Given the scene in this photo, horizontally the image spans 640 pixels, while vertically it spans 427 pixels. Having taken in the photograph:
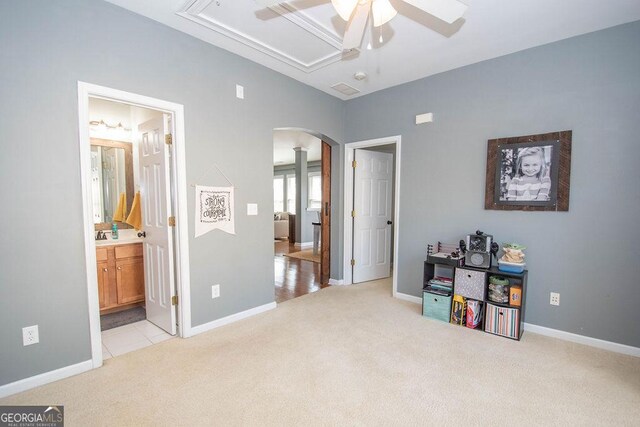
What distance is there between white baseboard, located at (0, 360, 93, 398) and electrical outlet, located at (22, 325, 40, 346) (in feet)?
0.80

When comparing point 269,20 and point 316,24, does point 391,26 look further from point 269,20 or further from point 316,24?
point 269,20

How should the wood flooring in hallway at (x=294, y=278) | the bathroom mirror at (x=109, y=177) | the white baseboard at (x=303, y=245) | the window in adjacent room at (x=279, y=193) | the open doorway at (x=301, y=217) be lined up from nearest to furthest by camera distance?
the bathroom mirror at (x=109, y=177), the wood flooring in hallway at (x=294, y=278), the open doorway at (x=301, y=217), the white baseboard at (x=303, y=245), the window in adjacent room at (x=279, y=193)

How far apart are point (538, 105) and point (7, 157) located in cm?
423

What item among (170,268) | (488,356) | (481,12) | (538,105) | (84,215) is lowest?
(488,356)

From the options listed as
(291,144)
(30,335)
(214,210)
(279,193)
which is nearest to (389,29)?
(214,210)

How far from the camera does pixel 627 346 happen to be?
7.71 ft

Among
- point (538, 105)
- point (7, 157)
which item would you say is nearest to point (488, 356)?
point (538, 105)

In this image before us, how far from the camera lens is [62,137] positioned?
6.42 ft

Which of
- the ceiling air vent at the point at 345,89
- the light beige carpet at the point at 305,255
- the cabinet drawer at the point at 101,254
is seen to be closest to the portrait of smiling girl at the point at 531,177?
the ceiling air vent at the point at 345,89

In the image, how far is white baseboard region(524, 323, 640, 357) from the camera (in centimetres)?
234

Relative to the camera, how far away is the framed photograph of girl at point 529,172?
2.56 metres

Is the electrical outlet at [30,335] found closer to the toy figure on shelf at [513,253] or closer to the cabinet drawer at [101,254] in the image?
the cabinet drawer at [101,254]

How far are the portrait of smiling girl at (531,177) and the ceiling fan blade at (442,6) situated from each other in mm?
1734

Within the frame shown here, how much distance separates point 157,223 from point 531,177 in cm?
365
